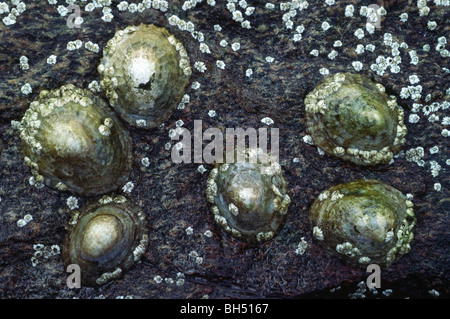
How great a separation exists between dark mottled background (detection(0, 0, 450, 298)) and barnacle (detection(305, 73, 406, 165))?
80 millimetres

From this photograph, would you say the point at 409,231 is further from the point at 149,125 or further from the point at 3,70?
the point at 3,70

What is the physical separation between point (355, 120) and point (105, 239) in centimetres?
173

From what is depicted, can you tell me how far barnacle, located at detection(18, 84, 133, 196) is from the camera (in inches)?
130

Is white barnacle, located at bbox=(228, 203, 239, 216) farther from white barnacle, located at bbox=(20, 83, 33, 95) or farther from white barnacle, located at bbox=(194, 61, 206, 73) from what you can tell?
white barnacle, located at bbox=(20, 83, 33, 95)

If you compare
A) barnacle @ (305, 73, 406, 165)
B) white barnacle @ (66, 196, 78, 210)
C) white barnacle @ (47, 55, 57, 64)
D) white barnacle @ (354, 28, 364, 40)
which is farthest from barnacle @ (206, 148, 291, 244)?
white barnacle @ (47, 55, 57, 64)

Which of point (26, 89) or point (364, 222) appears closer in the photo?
point (364, 222)

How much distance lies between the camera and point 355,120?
3379 millimetres

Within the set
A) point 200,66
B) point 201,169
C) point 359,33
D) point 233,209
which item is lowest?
point 233,209

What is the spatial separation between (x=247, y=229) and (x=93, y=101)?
1.29 m

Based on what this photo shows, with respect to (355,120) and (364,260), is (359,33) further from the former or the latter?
(364,260)

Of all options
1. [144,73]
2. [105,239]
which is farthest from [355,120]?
[105,239]

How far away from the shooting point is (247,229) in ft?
11.3

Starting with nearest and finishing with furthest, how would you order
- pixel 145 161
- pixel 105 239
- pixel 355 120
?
1. pixel 105 239
2. pixel 355 120
3. pixel 145 161

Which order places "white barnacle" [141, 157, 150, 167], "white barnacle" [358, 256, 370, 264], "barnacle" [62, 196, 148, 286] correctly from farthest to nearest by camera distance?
"white barnacle" [141, 157, 150, 167] → "white barnacle" [358, 256, 370, 264] → "barnacle" [62, 196, 148, 286]
